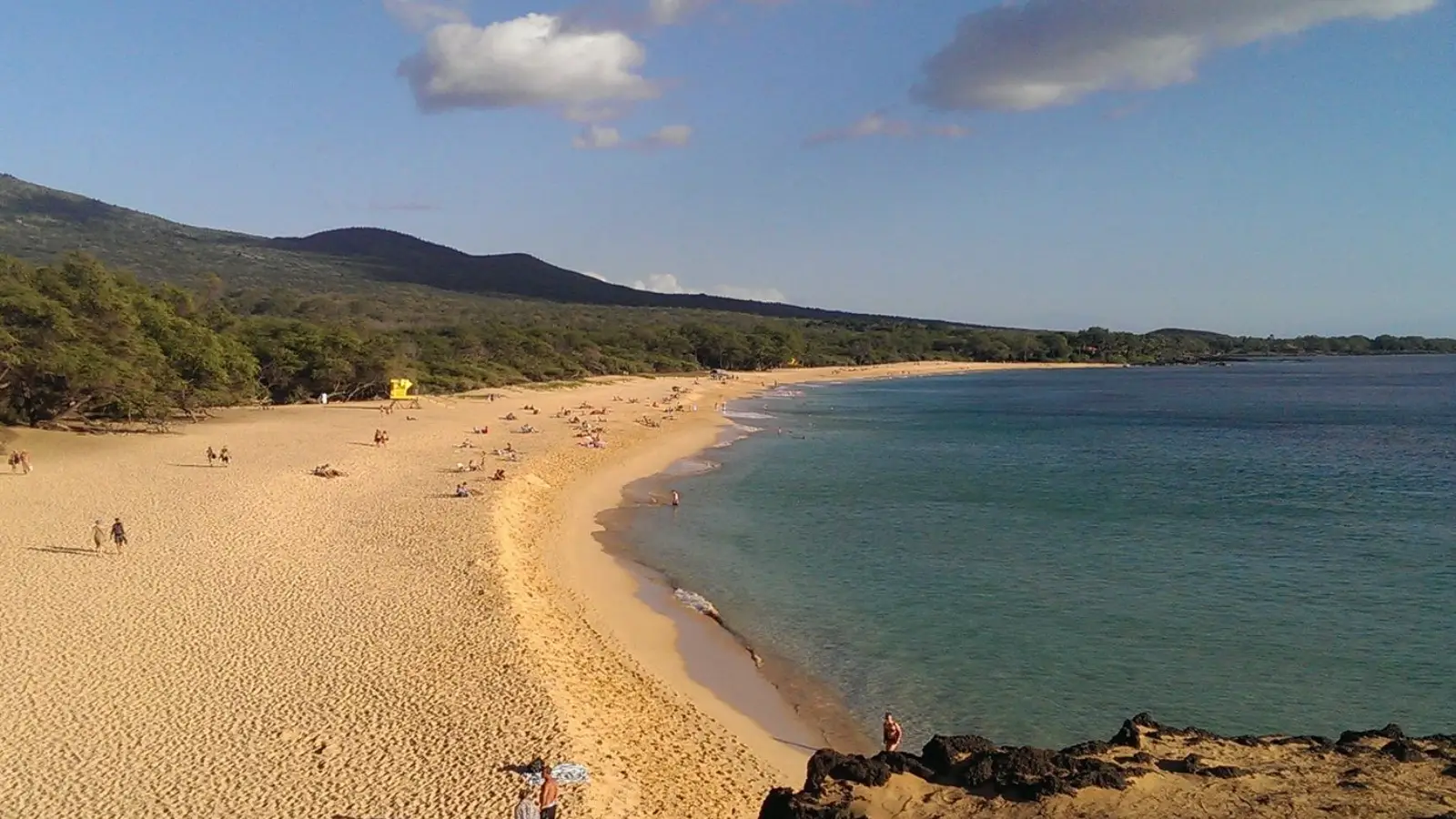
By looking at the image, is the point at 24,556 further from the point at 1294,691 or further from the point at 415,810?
the point at 1294,691

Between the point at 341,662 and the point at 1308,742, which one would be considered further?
the point at 341,662

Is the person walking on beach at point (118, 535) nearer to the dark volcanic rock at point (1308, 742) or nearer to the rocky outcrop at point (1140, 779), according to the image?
the rocky outcrop at point (1140, 779)

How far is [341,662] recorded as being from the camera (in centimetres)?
1338

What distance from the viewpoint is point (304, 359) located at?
165ft

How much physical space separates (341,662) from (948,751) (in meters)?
9.29

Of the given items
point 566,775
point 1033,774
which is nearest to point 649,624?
point 566,775

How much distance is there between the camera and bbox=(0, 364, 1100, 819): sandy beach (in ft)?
33.0

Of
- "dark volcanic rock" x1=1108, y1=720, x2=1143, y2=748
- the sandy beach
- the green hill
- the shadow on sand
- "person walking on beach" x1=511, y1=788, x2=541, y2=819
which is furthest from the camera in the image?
the green hill

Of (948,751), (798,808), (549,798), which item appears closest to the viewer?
(798,808)

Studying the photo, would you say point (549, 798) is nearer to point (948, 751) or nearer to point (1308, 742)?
point (948, 751)

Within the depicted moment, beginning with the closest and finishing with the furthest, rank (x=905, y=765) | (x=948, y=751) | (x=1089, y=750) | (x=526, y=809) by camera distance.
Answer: (x=905, y=765)
(x=948, y=751)
(x=1089, y=750)
(x=526, y=809)

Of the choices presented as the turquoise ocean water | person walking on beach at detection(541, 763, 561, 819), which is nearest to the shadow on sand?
the turquoise ocean water

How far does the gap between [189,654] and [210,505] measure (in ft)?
36.4

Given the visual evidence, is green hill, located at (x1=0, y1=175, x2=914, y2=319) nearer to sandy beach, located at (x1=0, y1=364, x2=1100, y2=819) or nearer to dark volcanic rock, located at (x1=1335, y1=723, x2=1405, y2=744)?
sandy beach, located at (x1=0, y1=364, x2=1100, y2=819)
